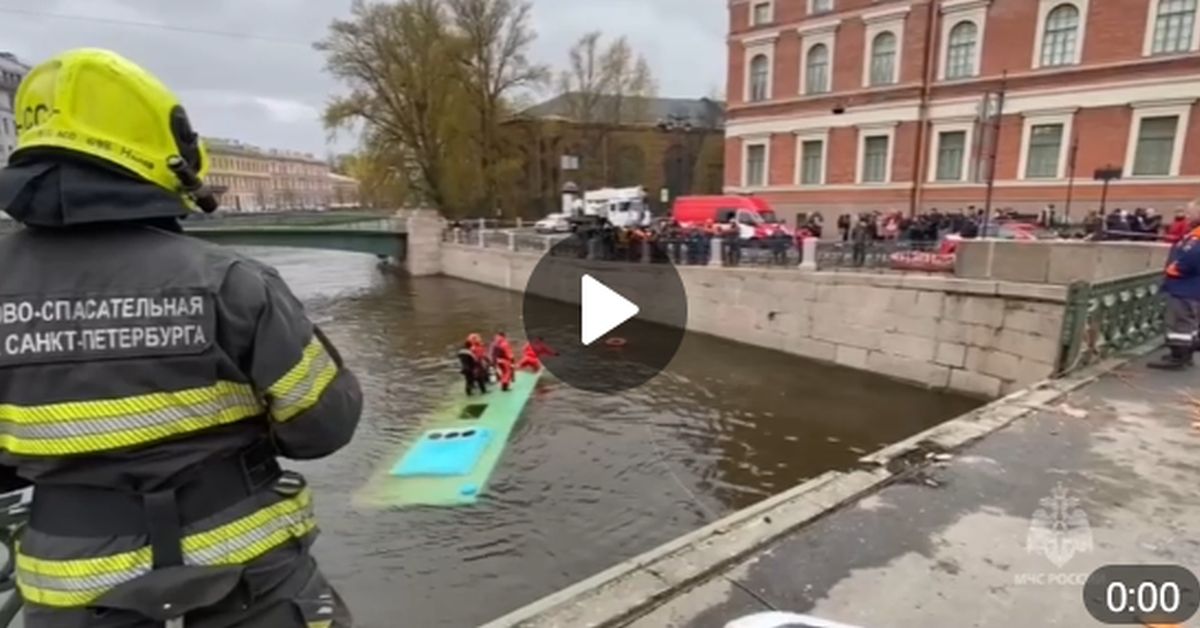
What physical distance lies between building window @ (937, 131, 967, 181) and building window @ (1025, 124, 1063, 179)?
8.29 ft

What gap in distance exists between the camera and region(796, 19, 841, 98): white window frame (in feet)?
104

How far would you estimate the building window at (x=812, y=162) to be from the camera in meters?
33.0

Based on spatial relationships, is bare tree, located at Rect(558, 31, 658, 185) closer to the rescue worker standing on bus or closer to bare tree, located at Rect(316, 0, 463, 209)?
bare tree, located at Rect(316, 0, 463, 209)

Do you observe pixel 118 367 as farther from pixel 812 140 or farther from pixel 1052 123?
pixel 812 140

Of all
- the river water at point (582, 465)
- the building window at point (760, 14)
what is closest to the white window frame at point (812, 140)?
the building window at point (760, 14)

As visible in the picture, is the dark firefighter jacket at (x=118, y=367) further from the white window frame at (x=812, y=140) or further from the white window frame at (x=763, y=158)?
the white window frame at (x=763, y=158)

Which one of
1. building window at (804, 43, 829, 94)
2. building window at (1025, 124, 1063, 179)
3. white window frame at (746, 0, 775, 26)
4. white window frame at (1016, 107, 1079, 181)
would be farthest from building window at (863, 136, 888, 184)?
white window frame at (746, 0, 775, 26)

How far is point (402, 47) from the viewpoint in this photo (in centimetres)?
3425

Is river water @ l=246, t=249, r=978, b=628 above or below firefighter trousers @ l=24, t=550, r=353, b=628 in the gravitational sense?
below

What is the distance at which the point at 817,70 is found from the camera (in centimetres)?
3284

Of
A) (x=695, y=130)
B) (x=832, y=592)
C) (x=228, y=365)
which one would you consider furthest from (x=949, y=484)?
(x=695, y=130)

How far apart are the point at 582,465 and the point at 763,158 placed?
30.3 meters

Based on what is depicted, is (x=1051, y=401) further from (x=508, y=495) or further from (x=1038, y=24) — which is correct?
(x=1038, y=24)
